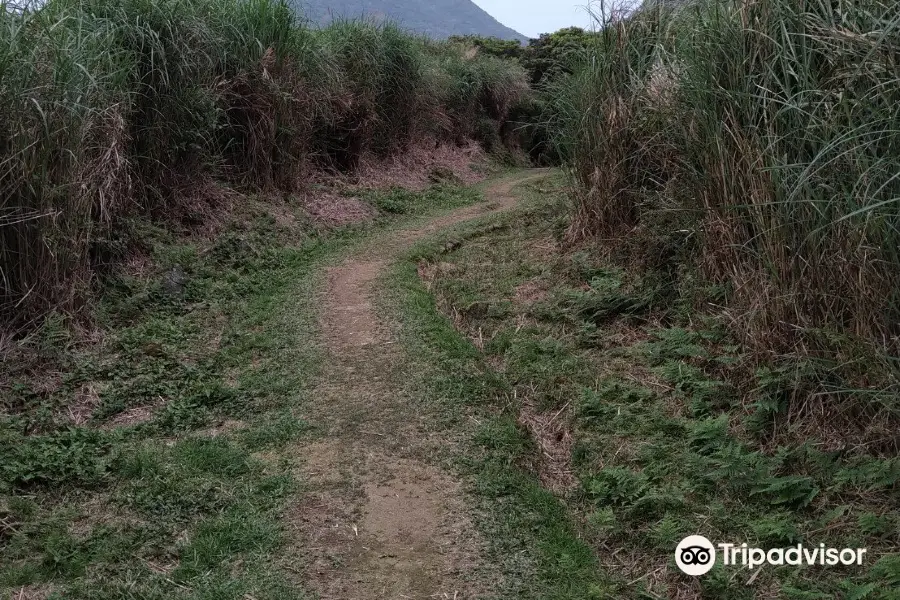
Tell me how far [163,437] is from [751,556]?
297 centimetres

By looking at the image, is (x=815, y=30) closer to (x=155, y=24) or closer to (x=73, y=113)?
(x=73, y=113)

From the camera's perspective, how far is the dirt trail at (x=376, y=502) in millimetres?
2707

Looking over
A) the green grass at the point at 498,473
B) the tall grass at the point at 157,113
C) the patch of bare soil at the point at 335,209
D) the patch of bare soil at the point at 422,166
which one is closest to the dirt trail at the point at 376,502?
the green grass at the point at 498,473

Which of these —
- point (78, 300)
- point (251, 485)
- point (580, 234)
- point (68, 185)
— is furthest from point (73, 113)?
point (580, 234)

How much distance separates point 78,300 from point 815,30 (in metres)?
4.72

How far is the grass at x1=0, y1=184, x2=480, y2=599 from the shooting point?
2.74 m

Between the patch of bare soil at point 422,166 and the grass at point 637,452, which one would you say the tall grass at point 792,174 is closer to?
the grass at point 637,452

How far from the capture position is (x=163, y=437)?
12.6ft

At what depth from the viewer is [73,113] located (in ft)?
14.8

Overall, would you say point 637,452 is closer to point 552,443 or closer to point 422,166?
point 552,443

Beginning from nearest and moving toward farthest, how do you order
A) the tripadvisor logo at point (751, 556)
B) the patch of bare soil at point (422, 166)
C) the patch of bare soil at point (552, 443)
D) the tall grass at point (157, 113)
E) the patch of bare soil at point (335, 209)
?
the tripadvisor logo at point (751, 556), the patch of bare soil at point (552, 443), the tall grass at point (157, 113), the patch of bare soil at point (335, 209), the patch of bare soil at point (422, 166)

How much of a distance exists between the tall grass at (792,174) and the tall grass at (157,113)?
395 centimetres

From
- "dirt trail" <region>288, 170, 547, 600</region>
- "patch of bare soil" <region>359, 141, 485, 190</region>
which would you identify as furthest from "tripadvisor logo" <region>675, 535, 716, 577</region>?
"patch of bare soil" <region>359, 141, 485, 190</region>

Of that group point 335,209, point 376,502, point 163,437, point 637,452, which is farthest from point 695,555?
point 335,209
